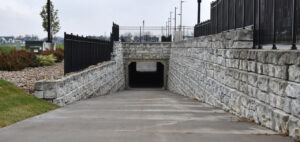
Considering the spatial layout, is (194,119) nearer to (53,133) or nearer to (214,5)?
(53,133)

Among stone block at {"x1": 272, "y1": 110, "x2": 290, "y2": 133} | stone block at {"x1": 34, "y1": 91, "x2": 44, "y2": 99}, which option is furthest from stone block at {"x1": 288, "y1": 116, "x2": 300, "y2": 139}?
stone block at {"x1": 34, "y1": 91, "x2": 44, "y2": 99}

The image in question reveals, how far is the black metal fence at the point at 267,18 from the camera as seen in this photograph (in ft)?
21.6

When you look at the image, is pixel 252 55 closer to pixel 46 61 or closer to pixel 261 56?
pixel 261 56

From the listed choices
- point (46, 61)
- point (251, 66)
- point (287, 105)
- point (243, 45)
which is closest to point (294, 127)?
point (287, 105)

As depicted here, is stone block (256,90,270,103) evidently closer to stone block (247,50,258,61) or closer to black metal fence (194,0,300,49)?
stone block (247,50,258,61)

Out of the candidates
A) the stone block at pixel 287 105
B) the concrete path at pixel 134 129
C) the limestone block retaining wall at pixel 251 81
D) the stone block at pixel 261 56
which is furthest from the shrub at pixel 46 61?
the stone block at pixel 287 105

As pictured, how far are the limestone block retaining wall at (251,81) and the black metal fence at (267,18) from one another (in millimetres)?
374

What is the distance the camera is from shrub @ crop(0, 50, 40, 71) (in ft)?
46.8

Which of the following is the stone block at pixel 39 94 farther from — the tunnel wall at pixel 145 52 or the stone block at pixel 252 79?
the tunnel wall at pixel 145 52

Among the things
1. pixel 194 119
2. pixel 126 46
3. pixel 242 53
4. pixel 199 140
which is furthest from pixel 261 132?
pixel 126 46

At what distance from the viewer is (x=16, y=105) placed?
8.77 m

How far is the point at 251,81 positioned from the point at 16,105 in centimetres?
575

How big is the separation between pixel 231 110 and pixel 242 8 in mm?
2843

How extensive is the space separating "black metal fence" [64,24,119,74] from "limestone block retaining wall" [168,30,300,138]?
5.12m
